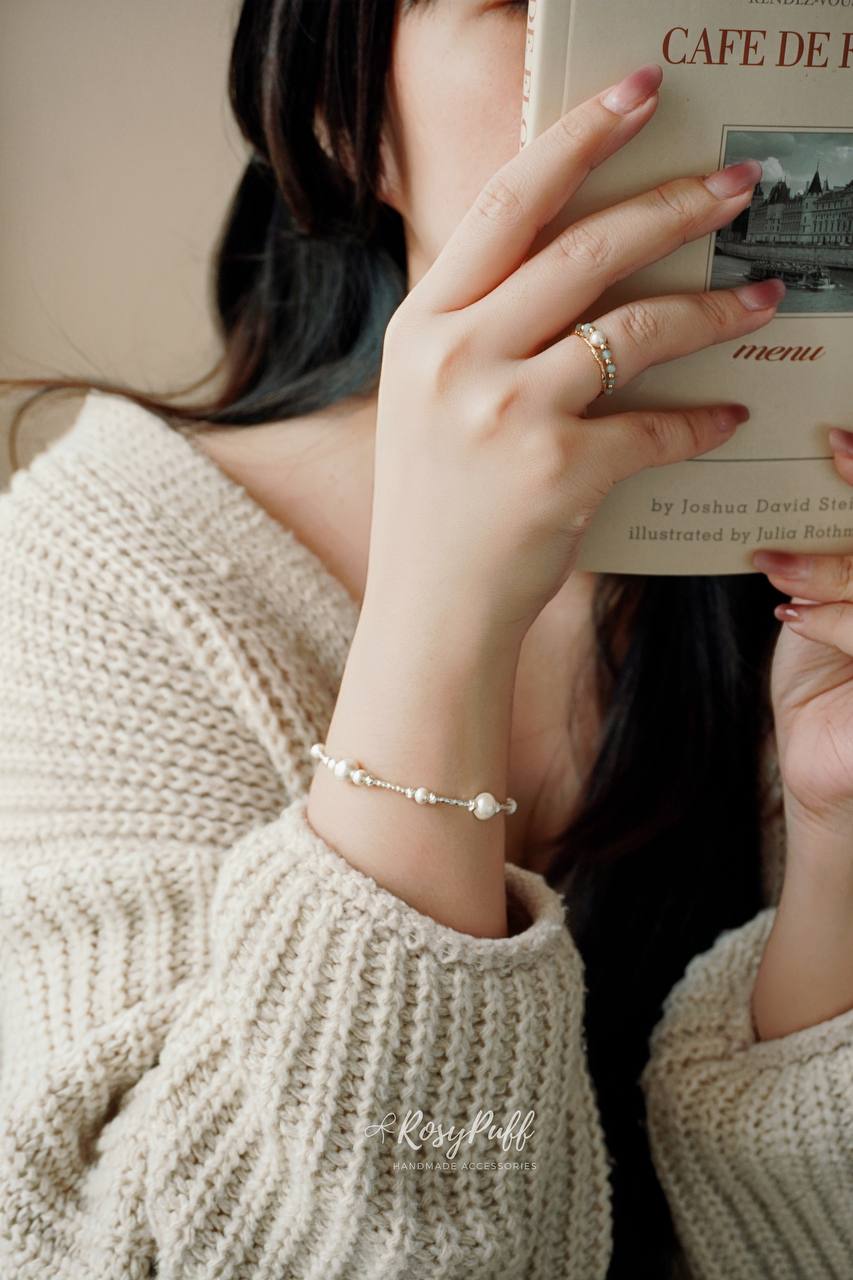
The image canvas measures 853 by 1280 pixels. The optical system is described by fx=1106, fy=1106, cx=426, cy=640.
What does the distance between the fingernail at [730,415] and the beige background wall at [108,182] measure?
70 centimetres

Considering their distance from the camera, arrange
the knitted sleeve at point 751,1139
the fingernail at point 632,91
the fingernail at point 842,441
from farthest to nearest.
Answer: the knitted sleeve at point 751,1139
the fingernail at point 842,441
the fingernail at point 632,91

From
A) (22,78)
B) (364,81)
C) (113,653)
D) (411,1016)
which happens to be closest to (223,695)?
(113,653)

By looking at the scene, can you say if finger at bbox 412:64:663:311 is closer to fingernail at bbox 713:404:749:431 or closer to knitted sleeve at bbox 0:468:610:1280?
fingernail at bbox 713:404:749:431

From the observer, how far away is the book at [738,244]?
0.50 meters

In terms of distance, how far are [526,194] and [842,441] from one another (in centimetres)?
22

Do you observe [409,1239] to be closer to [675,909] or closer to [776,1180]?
[776,1180]

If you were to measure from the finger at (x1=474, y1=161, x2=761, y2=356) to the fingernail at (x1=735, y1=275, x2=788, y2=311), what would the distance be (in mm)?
36

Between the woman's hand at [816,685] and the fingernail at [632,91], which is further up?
the fingernail at [632,91]

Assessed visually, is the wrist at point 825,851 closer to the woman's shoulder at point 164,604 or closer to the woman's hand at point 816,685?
the woman's hand at point 816,685

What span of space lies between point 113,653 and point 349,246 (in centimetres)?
44

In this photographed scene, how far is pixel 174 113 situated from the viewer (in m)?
1.11

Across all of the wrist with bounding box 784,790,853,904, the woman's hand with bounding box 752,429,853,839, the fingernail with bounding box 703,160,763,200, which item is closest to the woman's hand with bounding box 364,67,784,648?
the fingernail with bounding box 703,160,763,200

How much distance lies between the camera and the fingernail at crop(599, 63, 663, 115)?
49 centimetres

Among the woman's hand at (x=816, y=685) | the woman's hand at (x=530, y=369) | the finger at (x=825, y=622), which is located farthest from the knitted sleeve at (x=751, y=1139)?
the woman's hand at (x=530, y=369)
